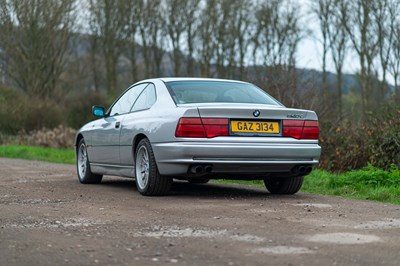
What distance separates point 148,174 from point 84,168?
2905 millimetres

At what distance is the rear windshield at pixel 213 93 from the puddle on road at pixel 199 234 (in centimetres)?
282

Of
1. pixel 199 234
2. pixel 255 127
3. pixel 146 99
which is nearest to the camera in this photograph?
pixel 199 234

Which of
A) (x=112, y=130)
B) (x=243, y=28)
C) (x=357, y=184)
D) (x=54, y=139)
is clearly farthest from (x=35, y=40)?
(x=357, y=184)

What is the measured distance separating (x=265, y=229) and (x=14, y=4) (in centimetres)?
3190

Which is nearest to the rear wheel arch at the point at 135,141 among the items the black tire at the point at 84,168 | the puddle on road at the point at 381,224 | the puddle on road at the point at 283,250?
the black tire at the point at 84,168

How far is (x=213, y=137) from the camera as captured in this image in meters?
7.67

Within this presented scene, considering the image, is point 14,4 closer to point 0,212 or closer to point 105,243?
point 0,212

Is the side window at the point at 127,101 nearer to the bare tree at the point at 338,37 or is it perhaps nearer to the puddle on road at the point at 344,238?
the puddle on road at the point at 344,238

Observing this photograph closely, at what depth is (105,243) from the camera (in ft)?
16.4

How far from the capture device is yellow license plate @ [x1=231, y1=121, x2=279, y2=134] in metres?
7.76

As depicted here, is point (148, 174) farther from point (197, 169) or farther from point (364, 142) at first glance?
point (364, 142)

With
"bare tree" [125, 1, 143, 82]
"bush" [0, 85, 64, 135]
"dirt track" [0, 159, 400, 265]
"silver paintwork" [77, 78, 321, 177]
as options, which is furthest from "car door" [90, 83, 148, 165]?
"bare tree" [125, 1, 143, 82]

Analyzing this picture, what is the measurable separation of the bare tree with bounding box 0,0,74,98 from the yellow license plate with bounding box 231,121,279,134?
1151 inches

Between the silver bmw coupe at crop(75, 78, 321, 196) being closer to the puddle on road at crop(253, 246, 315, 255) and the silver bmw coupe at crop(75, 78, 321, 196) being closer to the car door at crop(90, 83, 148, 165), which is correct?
the car door at crop(90, 83, 148, 165)
